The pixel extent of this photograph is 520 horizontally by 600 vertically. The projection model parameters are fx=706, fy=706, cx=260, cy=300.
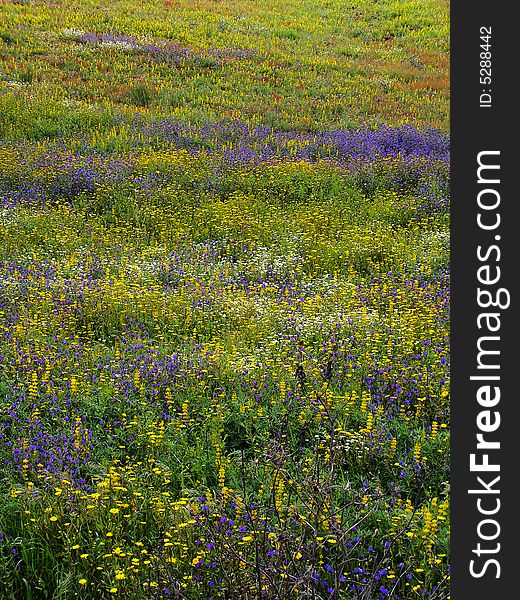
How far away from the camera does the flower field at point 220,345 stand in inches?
139

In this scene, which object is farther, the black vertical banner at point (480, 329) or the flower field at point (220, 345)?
the flower field at point (220, 345)

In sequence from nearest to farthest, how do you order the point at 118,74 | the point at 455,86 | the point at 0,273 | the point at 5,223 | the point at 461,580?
1. the point at 461,580
2. the point at 455,86
3. the point at 0,273
4. the point at 5,223
5. the point at 118,74

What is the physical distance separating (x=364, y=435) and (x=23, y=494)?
218 cm

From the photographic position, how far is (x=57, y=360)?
5.88 m

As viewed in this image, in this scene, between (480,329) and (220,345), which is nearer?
(480,329)

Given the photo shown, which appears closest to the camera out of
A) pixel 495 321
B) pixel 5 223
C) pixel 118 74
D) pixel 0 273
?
pixel 495 321

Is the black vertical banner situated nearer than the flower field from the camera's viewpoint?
Yes

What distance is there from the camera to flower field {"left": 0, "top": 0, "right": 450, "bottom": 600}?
354 centimetres

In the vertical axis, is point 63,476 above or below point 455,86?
below

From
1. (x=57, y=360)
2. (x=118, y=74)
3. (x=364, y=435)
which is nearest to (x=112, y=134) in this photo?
(x=118, y=74)

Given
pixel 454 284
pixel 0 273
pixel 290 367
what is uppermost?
pixel 0 273

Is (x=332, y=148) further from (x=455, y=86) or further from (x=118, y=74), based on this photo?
(x=455, y=86)

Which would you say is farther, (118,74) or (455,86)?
(118,74)

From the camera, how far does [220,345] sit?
634cm
